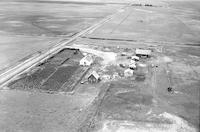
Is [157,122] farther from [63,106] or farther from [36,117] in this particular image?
[36,117]

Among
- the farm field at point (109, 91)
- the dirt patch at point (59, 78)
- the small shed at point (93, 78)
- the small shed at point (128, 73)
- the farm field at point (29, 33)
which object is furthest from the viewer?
the farm field at point (29, 33)

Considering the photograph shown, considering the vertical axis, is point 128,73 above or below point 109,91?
above

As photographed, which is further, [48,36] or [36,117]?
[48,36]

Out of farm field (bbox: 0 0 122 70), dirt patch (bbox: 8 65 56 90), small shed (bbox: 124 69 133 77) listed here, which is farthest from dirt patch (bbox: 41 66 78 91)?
farm field (bbox: 0 0 122 70)

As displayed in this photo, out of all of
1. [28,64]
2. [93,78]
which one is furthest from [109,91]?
[28,64]

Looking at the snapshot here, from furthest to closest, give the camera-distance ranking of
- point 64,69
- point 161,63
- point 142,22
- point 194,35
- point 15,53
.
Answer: point 142,22 < point 194,35 < point 15,53 < point 161,63 < point 64,69

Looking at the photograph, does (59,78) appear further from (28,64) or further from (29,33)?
(29,33)

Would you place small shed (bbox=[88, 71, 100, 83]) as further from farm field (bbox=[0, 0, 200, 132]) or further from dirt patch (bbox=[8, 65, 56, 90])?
dirt patch (bbox=[8, 65, 56, 90])

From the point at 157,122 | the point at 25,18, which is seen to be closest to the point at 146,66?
the point at 157,122

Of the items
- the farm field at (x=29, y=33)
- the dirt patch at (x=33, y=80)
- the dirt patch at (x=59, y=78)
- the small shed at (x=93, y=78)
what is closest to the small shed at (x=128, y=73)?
the small shed at (x=93, y=78)

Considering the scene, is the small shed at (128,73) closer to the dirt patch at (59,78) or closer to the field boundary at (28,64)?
the dirt patch at (59,78)

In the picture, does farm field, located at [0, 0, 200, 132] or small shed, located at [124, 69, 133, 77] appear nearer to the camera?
farm field, located at [0, 0, 200, 132]
